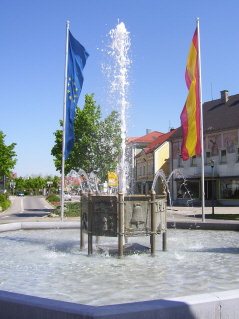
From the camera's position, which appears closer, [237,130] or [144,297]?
[144,297]

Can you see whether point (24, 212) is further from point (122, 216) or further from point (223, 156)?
Result: point (122, 216)

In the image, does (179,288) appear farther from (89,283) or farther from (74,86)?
(74,86)

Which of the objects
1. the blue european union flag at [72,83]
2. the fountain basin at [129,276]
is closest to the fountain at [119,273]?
the fountain basin at [129,276]

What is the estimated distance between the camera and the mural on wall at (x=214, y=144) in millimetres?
47688

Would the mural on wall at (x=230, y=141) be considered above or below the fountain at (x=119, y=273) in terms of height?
above

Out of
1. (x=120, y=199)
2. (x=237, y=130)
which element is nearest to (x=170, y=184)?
(x=237, y=130)

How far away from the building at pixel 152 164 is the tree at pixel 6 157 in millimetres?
21007

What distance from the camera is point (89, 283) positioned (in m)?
7.03

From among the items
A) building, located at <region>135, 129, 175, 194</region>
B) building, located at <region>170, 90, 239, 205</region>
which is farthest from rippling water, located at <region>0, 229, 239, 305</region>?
building, located at <region>135, 129, 175, 194</region>

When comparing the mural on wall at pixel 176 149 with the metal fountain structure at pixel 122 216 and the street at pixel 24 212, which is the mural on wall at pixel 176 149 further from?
the metal fountain structure at pixel 122 216

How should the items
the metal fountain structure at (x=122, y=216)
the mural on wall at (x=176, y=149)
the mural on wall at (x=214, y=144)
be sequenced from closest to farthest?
the metal fountain structure at (x=122, y=216) → the mural on wall at (x=214, y=144) → the mural on wall at (x=176, y=149)

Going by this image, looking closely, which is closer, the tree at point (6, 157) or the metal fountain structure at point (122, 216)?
the metal fountain structure at point (122, 216)

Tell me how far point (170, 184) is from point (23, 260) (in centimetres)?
4641

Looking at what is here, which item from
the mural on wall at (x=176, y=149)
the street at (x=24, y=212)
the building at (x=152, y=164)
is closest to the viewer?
the street at (x=24, y=212)
